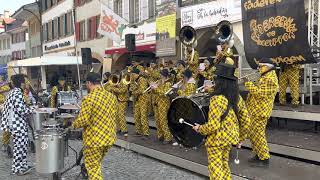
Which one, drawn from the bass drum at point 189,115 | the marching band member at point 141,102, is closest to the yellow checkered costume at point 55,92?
the marching band member at point 141,102

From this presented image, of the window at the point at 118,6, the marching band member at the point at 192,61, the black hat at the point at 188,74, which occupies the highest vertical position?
the window at the point at 118,6

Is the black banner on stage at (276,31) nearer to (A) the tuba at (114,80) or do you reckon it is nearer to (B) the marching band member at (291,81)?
(B) the marching band member at (291,81)

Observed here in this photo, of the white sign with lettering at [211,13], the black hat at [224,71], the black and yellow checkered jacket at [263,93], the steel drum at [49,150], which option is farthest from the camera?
the white sign with lettering at [211,13]

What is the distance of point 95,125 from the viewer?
5.57m

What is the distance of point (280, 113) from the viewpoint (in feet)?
26.6

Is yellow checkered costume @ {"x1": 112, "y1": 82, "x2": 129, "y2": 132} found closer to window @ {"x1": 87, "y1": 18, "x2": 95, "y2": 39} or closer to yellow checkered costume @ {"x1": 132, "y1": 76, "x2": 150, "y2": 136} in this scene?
yellow checkered costume @ {"x1": 132, "y1": 76, "x2": 150, "y2": 136}

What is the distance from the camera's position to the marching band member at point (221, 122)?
192 inches

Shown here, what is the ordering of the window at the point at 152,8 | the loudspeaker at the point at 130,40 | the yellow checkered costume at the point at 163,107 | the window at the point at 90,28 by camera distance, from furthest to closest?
the window at the point at 90,28, the window at the point at 152,8, the loudspeaker at the point at 130,40, the yellow checkered costume at the point at 163,107

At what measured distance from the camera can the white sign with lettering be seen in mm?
12672

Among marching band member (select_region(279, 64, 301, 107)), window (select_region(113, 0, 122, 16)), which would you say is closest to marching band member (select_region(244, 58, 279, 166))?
marching band member (select_region(279, 64, 301, 107))

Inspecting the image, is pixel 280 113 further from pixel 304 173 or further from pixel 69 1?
pixel 69 1

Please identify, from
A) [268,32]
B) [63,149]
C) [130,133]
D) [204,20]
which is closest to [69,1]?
[204,20]

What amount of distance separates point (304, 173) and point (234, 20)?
739 cm

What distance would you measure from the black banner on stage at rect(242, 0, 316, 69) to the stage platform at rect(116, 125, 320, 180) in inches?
92.3
